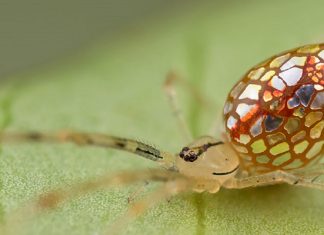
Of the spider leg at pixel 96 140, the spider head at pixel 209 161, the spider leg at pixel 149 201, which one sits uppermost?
the spider leg at pixel 96 140

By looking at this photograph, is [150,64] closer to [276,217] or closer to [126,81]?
[126,81]

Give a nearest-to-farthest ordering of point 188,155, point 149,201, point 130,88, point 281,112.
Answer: point 149,201
point 281,112
point 188,155
point 130,88

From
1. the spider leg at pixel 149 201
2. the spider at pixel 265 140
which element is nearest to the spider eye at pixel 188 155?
the spider at pixel 265 140

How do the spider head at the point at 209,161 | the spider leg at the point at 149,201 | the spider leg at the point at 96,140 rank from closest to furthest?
1. the spider leg at the point at 96,140
2. the spider leg at the point at 149,201
3. the spider head at the point at 209,161

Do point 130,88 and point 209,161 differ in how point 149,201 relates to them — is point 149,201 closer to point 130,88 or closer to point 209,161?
point 209,161

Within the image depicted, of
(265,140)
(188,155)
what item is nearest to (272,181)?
(265,140)

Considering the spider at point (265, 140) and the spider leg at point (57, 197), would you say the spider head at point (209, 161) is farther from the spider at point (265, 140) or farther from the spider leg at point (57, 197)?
the spider leg at point (57, 197)

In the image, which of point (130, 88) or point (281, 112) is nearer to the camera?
point (281, 112)


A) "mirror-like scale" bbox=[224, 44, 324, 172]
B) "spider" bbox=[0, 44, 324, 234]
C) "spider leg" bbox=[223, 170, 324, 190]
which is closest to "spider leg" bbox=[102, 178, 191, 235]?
"spider" bbox=[0, 44, 324, 234]

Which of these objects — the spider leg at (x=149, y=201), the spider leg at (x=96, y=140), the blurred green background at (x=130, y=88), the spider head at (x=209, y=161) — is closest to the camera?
the spider leg at (x=96, y=140)
